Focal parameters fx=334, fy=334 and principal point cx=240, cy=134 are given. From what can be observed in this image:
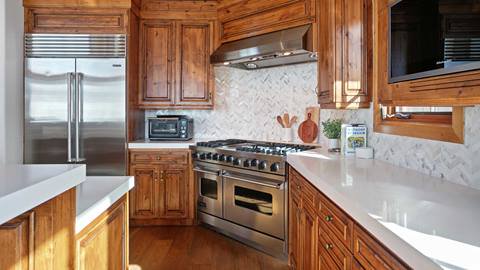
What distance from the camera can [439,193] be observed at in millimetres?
1346

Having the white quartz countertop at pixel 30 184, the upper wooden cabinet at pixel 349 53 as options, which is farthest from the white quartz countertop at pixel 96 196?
the upper wooden cabinet at pixel 349 53

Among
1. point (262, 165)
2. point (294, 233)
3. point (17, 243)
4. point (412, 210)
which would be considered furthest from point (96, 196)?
point (262, 165)

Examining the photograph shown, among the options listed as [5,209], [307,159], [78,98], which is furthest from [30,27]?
[5,209]

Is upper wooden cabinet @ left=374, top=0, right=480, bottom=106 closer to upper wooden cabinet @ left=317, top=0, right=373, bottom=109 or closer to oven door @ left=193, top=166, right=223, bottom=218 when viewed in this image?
upper wooden cabinet @ left=317, top=0, right=373, bottom=109

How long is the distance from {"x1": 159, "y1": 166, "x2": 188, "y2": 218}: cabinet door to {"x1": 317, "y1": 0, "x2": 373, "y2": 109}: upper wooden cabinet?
1.94 metres

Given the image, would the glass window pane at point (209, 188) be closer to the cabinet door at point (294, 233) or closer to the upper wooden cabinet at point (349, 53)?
the cabinet door at point (294, 233)

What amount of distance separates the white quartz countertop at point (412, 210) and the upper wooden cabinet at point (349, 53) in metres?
0.67

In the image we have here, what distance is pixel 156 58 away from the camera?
395 centimetres

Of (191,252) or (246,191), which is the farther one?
(246,191)

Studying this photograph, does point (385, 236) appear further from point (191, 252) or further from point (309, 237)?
point (191, 252)

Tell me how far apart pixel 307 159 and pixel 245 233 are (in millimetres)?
1189

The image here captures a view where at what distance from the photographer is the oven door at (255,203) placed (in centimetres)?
285

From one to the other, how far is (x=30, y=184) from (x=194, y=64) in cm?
327

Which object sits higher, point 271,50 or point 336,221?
point 271,50
